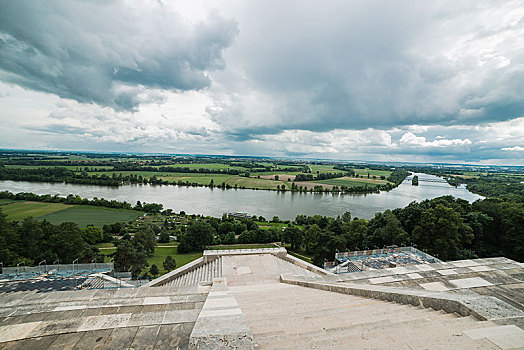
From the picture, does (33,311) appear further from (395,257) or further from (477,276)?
(395,257)

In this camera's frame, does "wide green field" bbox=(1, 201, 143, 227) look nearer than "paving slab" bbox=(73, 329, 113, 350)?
No

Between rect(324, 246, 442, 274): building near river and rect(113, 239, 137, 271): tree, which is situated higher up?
rect(324, 246, 442, 274): building near river

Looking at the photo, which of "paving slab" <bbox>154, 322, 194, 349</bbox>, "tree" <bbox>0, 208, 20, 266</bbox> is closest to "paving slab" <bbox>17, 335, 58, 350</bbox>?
"paving slab" <bbox>154, 322, 194, 349</bbox>

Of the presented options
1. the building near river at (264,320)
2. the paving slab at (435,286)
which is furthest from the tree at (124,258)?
the paving slab at (435,286)

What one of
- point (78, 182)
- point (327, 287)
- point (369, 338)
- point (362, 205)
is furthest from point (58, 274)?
point (78, 182)

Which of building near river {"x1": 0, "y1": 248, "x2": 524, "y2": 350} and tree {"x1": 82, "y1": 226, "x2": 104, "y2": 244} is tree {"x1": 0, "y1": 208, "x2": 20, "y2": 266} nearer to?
tree {"x1": 82, "y1": 226, "x2": 104, "y2": 244}

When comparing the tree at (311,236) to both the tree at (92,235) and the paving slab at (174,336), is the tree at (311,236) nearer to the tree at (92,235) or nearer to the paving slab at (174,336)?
the paving slab at (174,336)
